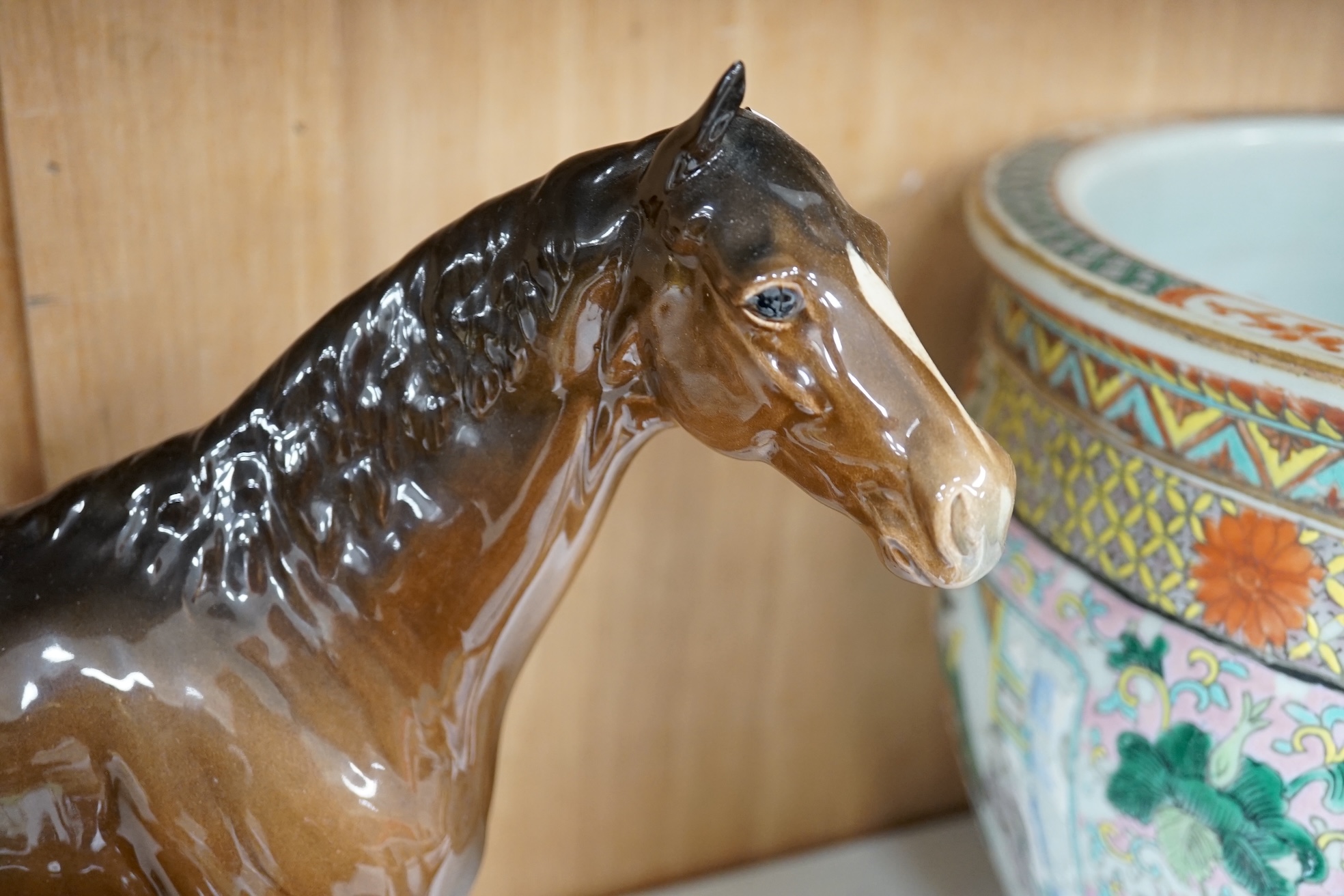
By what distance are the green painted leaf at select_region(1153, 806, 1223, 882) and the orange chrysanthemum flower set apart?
73 mm

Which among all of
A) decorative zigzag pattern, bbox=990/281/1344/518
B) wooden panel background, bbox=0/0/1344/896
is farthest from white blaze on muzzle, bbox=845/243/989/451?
wooden panel background, bbox=0/0/1344/896

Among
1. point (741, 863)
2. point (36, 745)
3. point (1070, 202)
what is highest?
point (1070, 202)

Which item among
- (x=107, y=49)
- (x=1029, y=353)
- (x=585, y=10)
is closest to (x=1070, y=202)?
(x=1029, y=353)

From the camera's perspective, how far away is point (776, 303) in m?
0.33

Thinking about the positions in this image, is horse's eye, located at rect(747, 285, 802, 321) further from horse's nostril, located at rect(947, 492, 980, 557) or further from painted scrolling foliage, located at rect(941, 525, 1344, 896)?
painted scrolling foliage, located at rect(941, 525, 1344, 896)

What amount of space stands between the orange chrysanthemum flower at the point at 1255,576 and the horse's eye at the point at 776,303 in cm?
20

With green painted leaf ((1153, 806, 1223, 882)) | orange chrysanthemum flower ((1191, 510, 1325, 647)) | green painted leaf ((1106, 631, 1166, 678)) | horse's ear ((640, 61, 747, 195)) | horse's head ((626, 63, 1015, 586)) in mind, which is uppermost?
horse's ear ((640, 61, 747, 195))

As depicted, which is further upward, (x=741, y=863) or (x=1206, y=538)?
(x=1206, y=538)

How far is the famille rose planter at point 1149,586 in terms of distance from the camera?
41 cm

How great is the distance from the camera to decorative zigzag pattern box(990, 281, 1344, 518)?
40 cm

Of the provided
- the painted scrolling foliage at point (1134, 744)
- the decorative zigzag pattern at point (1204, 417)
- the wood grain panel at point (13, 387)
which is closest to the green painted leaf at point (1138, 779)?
the painted scrolling foliage at point (1134, 744)

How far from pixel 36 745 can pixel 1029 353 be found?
38cm

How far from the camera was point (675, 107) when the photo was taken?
0.59 m

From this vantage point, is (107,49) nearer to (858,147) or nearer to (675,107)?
(675,107)
